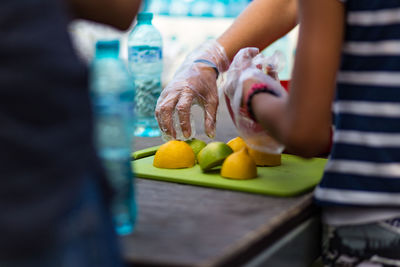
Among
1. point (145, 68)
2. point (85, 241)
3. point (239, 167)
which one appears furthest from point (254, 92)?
point (145, 68)

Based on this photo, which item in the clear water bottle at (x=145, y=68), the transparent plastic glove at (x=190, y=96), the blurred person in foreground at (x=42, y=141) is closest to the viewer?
the blurred person in foreground at (x=42, y=141)

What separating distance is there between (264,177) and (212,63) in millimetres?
418

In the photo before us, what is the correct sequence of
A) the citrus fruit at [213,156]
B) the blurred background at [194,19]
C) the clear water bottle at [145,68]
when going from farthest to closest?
the blurred background at [194,19] → the clear water bottle at [145,68] → the citrus fruit at [213,156]

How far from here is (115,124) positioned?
0.79m

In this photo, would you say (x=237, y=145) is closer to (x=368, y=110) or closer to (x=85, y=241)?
(x=368, y=110)

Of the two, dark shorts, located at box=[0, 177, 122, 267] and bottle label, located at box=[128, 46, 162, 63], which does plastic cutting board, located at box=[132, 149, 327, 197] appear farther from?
bottle label, located at box=[128, 46, 162, 63]

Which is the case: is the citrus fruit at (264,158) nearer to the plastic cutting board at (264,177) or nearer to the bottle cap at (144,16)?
the plastic cutting board at (264,177)

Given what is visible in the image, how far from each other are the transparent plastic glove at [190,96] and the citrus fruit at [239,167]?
28 centimetres

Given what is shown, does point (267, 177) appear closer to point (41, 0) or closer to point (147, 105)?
point (41, 0)

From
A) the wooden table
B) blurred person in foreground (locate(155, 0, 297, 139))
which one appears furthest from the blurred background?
the wooden table

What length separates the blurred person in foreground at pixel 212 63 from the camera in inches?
55.2

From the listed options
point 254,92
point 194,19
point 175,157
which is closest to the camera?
point 254,92

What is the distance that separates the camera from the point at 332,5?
0.88 metres

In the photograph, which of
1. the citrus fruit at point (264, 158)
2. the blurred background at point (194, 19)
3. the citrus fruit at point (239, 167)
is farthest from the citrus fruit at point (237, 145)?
the blurred background at point (194, 19)
